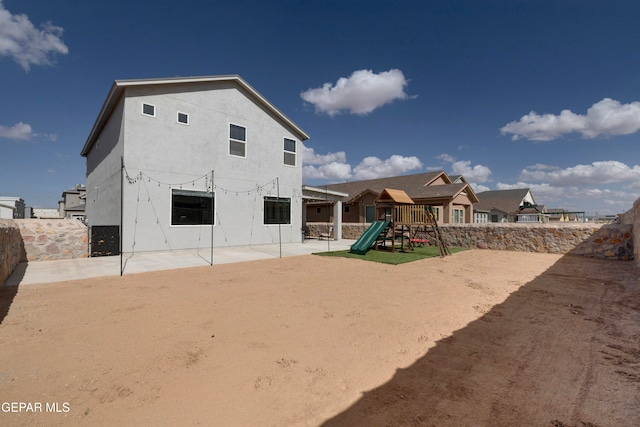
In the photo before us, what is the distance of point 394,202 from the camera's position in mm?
13812

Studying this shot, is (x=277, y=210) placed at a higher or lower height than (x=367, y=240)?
higher

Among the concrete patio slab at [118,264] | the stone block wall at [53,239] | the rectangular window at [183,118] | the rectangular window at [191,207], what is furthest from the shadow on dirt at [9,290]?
the rectangular window at [183,118]

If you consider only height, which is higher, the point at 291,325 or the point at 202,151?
the point at 202,151

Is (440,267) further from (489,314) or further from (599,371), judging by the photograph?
(599,371)

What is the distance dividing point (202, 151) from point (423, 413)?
13.4 metres

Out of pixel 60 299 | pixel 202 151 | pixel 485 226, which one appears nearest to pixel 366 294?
pixel 60 299

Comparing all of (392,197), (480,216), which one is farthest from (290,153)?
(480,216)

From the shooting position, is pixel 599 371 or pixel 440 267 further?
pixel 440 267

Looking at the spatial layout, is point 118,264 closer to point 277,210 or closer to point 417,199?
point 277,210

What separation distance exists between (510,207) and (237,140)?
1528 inches

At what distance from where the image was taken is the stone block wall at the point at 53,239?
32.4 feet

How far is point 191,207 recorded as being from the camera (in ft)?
42.8

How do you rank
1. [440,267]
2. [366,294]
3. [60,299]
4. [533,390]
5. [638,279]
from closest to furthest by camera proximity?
[533,390] → [60,299] → [366,294] → [638,279] → [440,267]

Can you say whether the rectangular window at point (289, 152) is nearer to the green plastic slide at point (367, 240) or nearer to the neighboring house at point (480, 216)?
the green plastic slide at point (367, 240)
